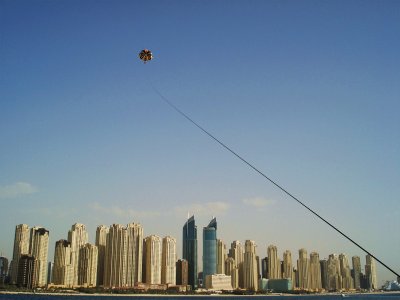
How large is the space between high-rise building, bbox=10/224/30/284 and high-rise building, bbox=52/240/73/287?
49.0 feet

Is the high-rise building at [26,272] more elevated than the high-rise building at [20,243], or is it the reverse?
the high-rise building at [20,243]

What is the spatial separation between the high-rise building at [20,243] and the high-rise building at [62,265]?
14.9 meters

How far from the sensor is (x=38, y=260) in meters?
182

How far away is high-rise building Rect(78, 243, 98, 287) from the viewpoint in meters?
188

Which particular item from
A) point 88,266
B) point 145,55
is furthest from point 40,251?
point 145,55

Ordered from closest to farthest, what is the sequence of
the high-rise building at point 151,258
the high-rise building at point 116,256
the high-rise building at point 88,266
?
the high-rise building at point 116,256, the high-rise building at point 88,266, the high-rise building at point 151,258

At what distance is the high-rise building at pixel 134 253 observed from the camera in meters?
183

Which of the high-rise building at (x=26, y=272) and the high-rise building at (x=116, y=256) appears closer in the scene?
the high-rise building at (x=26, y=272)

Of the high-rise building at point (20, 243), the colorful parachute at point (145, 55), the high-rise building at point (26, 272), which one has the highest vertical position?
the colorful parachute at point (145, 55)

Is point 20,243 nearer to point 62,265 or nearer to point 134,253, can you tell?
point 62,265

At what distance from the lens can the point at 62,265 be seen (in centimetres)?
18888

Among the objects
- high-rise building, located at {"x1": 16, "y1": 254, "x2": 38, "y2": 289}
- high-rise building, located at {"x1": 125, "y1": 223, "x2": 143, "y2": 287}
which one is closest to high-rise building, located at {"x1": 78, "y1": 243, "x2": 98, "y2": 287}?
high-rise building, located at {"x1": 125, "y1": 223, "x2": 143, "y2": 287}

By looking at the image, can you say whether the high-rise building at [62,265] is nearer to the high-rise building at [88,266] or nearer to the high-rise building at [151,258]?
the high-rise building at [88,266]

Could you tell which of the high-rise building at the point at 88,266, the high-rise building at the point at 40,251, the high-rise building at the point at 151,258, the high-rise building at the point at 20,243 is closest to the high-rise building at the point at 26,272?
the high-rise building at the point at 40,251
